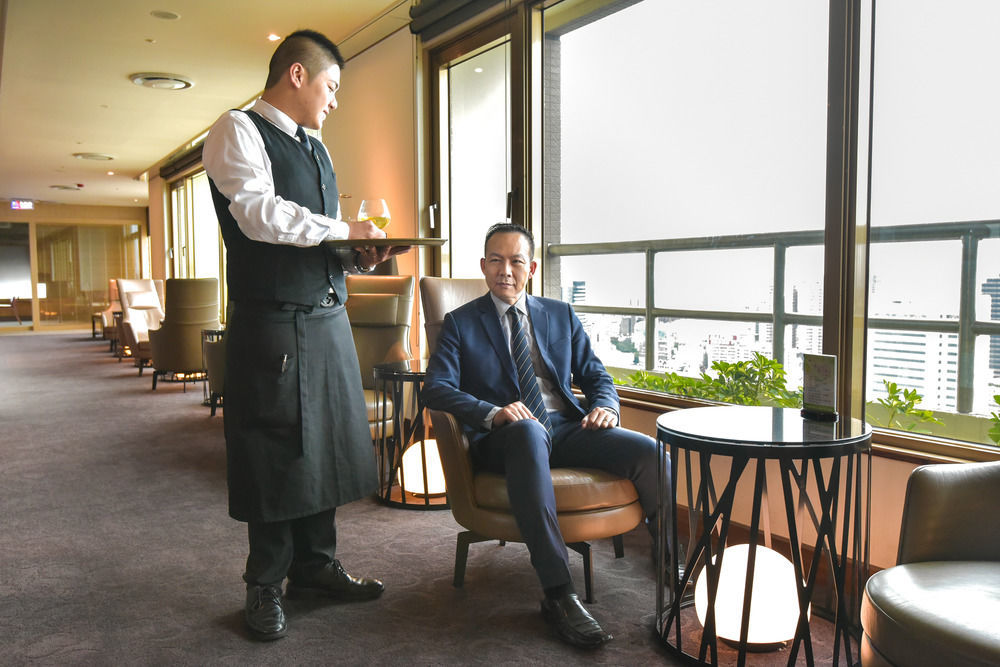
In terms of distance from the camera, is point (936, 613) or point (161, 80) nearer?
point (936, 613)

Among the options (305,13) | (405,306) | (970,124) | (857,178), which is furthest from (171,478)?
(970,124)

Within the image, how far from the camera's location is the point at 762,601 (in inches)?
79.0

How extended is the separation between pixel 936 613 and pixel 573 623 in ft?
3.36

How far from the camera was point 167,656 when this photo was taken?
2102 mm

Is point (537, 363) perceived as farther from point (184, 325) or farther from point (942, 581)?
point (184, 325)

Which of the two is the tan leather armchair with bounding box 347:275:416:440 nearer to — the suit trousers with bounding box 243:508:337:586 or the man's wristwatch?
the suit trousers with bounding box 243:508:337:586

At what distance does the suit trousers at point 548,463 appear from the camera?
2174 millimetres

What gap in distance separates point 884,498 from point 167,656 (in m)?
2.27

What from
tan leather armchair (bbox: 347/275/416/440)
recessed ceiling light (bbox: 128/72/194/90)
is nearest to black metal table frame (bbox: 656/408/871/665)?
tan leather armchair (bbox: 347/275/416/440)

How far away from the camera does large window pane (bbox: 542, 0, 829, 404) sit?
2.92 m

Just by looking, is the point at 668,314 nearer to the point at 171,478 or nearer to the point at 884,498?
the point at 884,498

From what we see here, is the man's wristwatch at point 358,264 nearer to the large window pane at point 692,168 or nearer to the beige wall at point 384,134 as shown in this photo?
the large window pane at point 692,168

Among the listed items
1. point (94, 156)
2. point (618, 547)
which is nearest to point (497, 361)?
point (618, 547)

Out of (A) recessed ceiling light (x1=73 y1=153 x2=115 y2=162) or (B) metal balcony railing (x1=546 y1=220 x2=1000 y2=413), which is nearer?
(B) metal balcony railing (x1=546 y1=220 x2=1000 y2=413)
